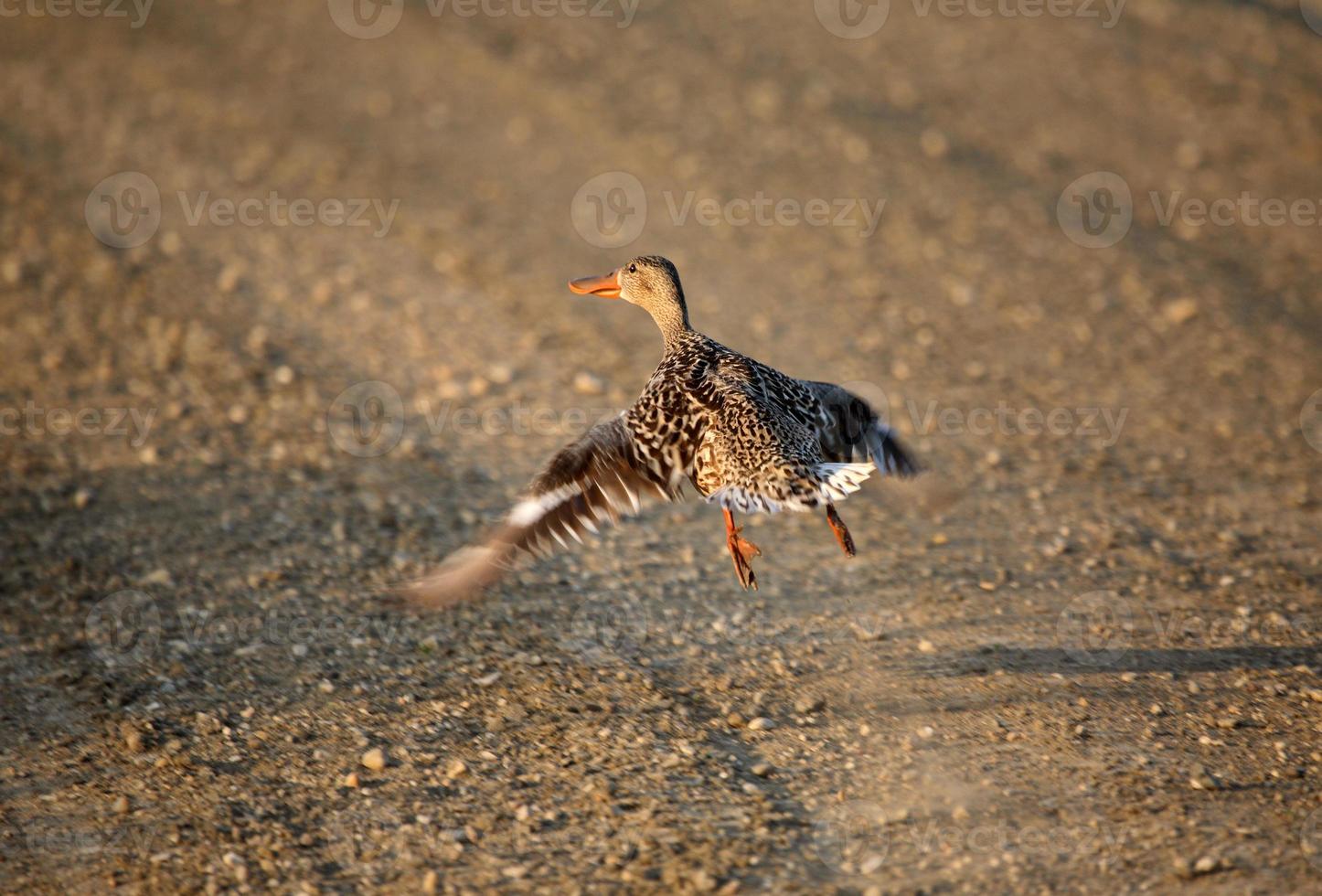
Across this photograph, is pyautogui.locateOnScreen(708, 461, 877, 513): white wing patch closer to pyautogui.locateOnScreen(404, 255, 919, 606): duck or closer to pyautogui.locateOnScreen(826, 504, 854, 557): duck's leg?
pyautogui.locateOnScreen(404, 255, 919, 606): duck

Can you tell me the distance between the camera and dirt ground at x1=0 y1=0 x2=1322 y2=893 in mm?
4727

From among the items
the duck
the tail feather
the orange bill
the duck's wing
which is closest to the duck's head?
the orange bill

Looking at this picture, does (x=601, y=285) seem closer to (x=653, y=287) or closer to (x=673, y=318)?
(x=653, y=287)

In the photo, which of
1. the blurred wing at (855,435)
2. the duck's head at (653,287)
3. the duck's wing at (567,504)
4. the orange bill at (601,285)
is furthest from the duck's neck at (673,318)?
the duck's wing at (567,504)

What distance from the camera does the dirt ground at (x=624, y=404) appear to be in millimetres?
4727

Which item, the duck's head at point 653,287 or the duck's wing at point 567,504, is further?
the duck's head at point 653,287

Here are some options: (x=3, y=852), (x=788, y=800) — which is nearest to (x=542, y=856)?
(x=788, y=800)

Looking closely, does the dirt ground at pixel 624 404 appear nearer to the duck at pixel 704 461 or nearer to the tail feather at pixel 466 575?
the tail feather at pixel 466 575

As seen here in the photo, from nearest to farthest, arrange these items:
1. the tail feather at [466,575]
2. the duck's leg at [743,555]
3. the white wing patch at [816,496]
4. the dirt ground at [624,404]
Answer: the dirt ground at [624,404]
the white wing patch at [816,496]
the tail feather at [466,575]
the duck's leg at [743,555]

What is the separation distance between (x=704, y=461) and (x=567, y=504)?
0.68m

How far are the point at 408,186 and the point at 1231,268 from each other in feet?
23.9

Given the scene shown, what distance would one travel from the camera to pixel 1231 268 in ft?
32.4

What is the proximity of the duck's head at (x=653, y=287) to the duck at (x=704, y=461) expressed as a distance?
460 millimetres

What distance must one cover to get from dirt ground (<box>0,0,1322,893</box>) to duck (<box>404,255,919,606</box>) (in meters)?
0.63
